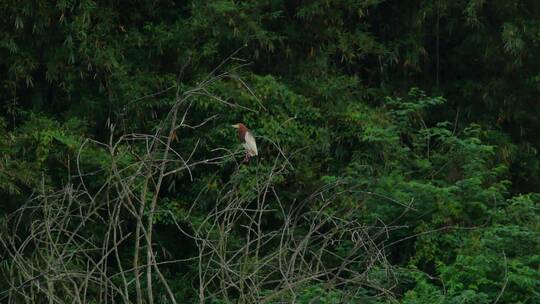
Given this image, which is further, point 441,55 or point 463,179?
point 441,55

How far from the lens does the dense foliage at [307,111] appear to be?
23.6 ft

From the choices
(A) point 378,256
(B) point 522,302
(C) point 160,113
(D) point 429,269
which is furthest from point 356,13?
(A) point 378,256

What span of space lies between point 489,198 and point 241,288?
4303 millimetres

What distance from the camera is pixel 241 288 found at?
10.9 ft

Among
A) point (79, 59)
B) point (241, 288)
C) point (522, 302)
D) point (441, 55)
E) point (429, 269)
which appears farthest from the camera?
point (441, 55)

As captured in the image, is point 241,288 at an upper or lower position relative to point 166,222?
upper

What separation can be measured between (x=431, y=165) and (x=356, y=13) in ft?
4.86

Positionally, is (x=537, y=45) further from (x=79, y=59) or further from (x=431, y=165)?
(x=79, y=59)

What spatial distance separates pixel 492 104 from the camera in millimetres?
8734

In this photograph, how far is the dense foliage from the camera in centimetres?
719

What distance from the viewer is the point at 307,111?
7.88m

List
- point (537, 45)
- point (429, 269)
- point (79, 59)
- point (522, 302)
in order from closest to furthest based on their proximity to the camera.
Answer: point (522, 302) < point (429, 269) < point (79, 59) < point (537, 45)

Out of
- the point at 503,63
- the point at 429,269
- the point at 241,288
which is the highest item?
the point at 241,288

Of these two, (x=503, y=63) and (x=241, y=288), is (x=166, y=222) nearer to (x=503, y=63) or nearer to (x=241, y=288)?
(x=503, y=63)
